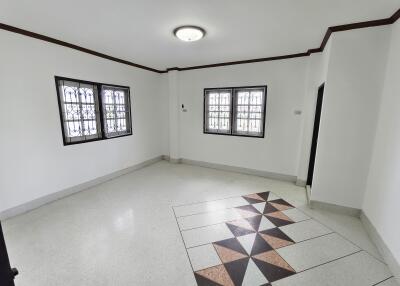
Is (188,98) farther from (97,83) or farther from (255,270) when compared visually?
(255,270)

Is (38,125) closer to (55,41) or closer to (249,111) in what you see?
(55,41)

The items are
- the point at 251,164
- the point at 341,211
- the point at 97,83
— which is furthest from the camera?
the point at 251,164

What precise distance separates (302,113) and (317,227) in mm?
2180

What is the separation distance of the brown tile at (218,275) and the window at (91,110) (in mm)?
2998

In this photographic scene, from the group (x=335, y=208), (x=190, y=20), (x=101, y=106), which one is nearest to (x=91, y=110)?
(x=101, y=106)

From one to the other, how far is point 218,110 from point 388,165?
10.9 ft

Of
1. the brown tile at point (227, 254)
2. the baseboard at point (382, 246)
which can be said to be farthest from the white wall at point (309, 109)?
the brown tile at point (227, 254)

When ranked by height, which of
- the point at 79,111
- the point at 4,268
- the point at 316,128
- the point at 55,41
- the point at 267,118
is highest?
the point at 55,41

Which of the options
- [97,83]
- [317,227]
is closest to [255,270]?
[317,227]

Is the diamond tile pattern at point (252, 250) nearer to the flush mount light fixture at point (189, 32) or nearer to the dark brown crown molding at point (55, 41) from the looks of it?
the flush mount light fixture at point (189, 32)

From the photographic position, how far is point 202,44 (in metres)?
3.26

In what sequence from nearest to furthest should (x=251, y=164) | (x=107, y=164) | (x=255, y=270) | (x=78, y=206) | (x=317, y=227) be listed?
(x=255, y=270)
(x=317, y=227)
(x=78, y=206)
(x=107, y=164)
(x=251, y=164)

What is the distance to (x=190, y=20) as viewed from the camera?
242cm

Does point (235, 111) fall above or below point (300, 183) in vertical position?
above
